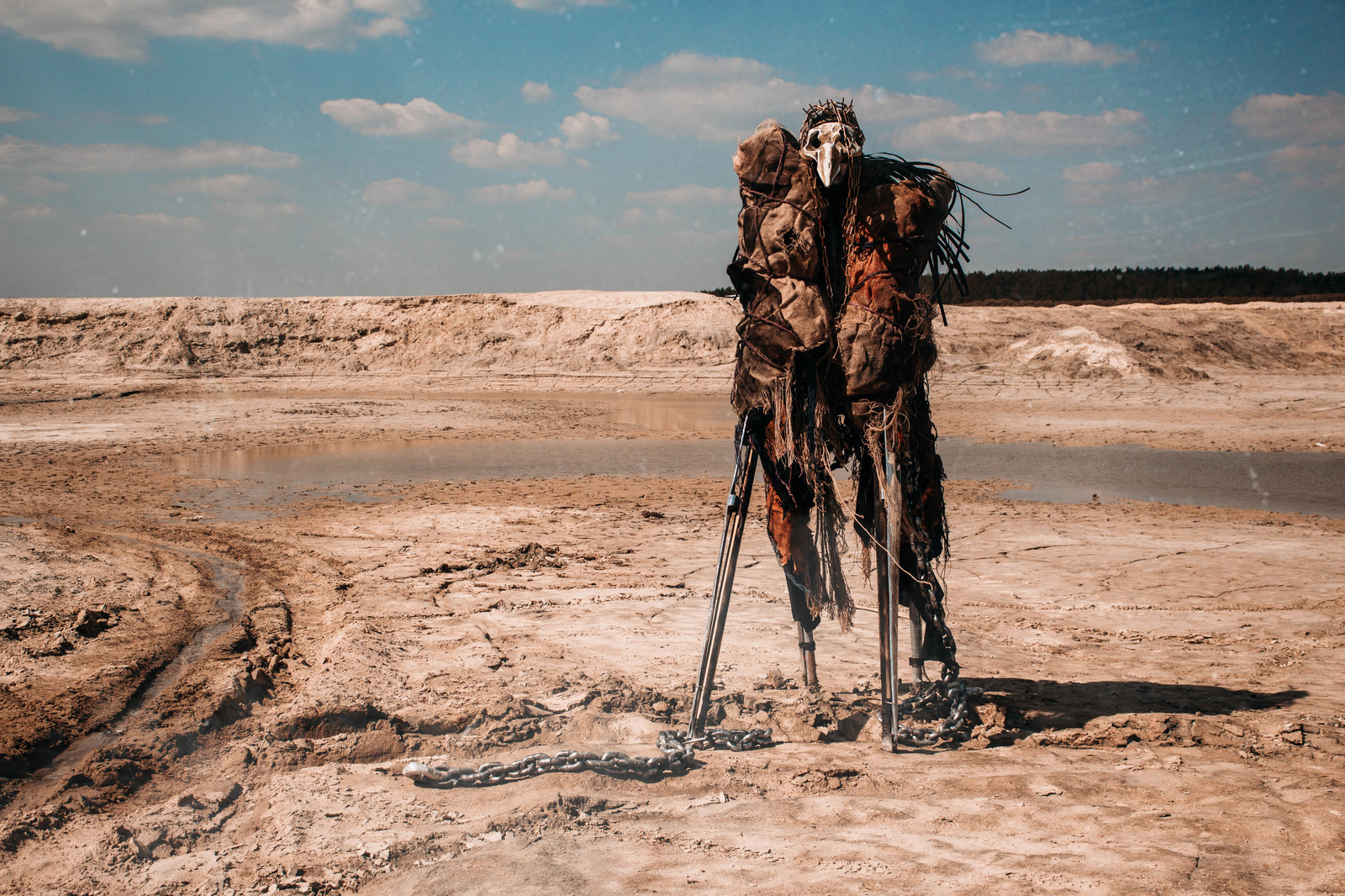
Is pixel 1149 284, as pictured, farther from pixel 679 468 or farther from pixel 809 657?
pixel 809 657

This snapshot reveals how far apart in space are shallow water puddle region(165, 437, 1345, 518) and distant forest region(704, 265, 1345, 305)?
36.0 metres

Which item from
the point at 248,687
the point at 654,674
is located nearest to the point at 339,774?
the point at 248,687

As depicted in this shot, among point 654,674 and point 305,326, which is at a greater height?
point 305,326

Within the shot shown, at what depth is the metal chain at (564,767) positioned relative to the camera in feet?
9.77

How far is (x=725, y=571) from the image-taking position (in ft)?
11.4

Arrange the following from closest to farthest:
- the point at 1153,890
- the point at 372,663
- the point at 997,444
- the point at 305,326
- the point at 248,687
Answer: the point at 1153,890, the point at 248,687, the point at 372,663, the point at 997,444, the point at 305,326

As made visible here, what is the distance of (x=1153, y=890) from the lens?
2.22m

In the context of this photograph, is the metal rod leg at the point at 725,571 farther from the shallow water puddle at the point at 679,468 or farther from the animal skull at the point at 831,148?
the shallow water puddle at the point at 679,468

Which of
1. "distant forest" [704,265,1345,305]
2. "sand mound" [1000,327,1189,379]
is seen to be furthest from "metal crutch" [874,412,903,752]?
"distant forest" [704,265,1345,305]

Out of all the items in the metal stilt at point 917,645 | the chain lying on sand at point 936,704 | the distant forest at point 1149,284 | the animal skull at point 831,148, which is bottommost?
the chain lying on sand at point 936,704

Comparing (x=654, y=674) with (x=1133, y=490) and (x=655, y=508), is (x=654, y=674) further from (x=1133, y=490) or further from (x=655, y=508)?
(x=1133, y=490)

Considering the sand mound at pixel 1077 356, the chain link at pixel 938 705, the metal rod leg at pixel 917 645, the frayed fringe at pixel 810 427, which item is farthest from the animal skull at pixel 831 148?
the sand mound at pixel 1077 356

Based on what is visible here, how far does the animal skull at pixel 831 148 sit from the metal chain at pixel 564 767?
7.15 feet

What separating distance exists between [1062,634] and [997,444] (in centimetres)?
963
